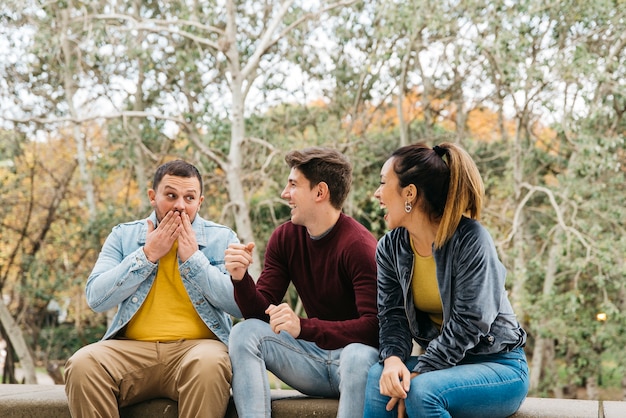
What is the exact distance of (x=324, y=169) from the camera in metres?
3.03

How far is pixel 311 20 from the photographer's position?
985 centimetres

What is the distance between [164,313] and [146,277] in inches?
8.1

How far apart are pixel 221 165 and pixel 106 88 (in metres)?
2.87

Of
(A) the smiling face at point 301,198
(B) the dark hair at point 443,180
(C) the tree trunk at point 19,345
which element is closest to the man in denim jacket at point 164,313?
(A) the smiling face at point 301,198

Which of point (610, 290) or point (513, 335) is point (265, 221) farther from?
point (513, 335)

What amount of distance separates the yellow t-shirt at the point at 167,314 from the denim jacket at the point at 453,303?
835 mm

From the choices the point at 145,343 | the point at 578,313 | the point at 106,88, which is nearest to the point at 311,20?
the point at 106,88

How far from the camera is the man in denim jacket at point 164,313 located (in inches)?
112

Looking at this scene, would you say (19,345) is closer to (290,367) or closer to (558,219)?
(558,219)

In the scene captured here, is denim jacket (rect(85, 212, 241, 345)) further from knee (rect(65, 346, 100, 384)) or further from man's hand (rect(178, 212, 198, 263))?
knee (rect(65, 346, 100, 384))

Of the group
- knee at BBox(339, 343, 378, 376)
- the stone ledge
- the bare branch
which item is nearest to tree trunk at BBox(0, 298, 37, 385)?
the bare branch

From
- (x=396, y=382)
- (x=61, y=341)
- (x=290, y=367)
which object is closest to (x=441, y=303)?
(x=396, y=382)

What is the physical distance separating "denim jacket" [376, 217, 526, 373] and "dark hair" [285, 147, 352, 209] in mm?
348

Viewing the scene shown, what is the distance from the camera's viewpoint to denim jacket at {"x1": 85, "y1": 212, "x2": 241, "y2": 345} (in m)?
2.99
